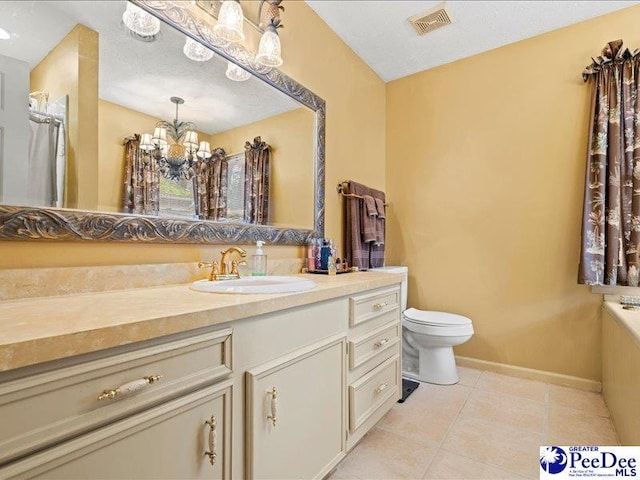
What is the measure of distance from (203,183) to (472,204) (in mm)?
2060

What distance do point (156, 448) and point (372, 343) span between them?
1.04m

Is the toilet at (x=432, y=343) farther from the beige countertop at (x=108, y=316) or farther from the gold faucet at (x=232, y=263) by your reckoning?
the beige countertop at (x=108, y=316)

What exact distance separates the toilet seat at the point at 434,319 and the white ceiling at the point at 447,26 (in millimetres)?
2019

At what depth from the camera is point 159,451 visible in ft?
2.50

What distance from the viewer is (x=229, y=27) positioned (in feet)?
4.86

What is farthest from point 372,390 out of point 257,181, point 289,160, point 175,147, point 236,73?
point 236,73

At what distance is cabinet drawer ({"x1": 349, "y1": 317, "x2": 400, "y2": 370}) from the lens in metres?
1.44

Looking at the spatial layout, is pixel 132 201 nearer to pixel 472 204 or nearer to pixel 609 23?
pixel 472 204

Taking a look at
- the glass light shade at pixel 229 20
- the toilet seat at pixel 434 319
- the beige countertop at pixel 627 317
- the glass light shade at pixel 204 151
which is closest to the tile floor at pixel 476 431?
the toilet seat at pixel 434 319

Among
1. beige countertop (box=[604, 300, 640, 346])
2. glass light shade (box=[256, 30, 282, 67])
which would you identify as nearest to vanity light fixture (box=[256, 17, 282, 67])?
glass light shade (box=[256, 30, 282, 67])

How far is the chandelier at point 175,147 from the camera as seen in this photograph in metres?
1.31

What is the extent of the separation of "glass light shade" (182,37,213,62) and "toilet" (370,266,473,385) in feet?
5.08

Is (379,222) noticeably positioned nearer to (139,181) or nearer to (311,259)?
(311,259)

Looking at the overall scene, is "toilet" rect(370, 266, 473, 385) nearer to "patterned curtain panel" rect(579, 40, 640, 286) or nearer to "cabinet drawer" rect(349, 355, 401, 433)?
"cabinet drawer" rect(349, 355, 401, 433)
